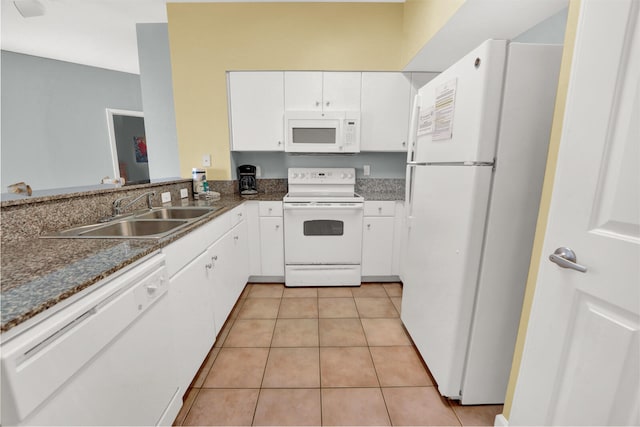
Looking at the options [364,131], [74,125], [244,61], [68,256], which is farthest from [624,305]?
[74,125]

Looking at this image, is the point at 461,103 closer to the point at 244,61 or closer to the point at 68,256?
the point at 68,256

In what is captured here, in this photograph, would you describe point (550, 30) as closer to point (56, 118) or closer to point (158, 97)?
point (158, 97)

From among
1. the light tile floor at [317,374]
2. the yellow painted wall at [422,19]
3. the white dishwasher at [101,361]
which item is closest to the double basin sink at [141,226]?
the white dishwasher at [101,361]

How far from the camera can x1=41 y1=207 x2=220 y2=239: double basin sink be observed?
4.13 ft

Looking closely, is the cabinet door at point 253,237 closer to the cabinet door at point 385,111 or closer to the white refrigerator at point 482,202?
the cabinet door at point 385,111

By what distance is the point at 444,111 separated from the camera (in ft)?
4.44

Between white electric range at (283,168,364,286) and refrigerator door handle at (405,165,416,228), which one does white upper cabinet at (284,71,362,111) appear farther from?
refrigerator door handle at (405,165,416,228)

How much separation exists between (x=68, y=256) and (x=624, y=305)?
1.70 m

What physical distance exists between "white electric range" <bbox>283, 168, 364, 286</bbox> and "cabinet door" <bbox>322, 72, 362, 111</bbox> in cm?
90

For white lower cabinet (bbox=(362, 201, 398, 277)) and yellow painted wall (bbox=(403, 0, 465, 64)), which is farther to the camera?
white lower cabinet (bbox=(362, 201, 398, 277))

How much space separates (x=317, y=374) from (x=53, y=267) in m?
1.35


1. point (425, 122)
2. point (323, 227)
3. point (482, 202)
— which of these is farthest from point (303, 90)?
point (482, 202)

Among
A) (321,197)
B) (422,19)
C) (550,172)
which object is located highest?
(422,19)

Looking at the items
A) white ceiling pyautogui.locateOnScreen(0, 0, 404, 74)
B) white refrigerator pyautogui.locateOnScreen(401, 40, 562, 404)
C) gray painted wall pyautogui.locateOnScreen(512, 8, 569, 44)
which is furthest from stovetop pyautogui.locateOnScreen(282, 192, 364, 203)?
white ceiling pyautogui.locateOnScreen(0, 0, 404, 74)
